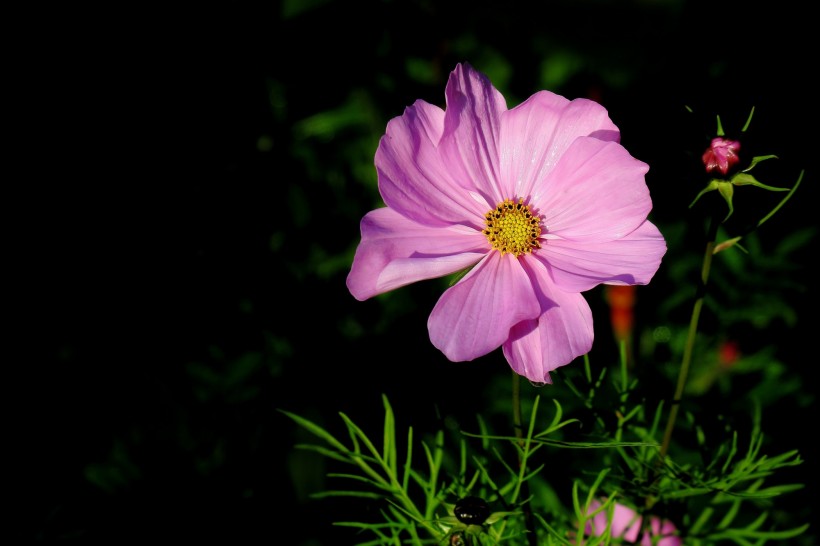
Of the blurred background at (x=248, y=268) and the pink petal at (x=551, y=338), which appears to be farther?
the blurred background at (x=248, y=268)

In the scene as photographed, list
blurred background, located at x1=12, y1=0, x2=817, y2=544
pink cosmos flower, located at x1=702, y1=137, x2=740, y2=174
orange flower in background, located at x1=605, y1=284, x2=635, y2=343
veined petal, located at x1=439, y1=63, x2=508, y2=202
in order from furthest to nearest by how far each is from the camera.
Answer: orange flower in background, located at x1=605, y1=284, x2=635, y2=343 < blurred background, located at x1=12, y1=0, x2=817, y2=544 < veined petal, located at x1=439, y1=63, x2=508, y2=202 < pink cosmos flower, located at x1=702, y1=137, x2=740, y2=174

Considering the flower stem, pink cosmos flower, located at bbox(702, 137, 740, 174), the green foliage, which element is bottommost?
the green foliage

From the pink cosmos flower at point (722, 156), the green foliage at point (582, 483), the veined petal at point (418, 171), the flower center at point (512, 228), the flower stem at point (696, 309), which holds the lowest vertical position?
the green foliage at point (582, 483)

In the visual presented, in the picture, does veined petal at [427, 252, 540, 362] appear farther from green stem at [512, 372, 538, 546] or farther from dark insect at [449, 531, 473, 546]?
dark insect at [449, 531, 473, 546]

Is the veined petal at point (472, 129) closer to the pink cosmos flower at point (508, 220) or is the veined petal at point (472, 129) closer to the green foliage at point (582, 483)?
the pink cosmos flower at point (508, 220)

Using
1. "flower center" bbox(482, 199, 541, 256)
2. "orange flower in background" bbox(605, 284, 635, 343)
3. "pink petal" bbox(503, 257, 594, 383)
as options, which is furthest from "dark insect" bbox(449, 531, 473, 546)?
"orange flower in background" bbox(605, 284, 635, 343)

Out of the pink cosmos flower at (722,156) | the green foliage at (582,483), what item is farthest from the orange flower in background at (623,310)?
the pink cosmos flower at (722,156)

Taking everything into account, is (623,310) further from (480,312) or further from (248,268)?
(480,312)

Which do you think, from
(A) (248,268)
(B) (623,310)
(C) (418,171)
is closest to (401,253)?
(C) (418,171)

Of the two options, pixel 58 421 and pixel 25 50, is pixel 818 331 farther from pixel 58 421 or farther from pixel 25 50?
pixel 25 50

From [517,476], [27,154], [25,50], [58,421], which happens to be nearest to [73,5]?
[25,50]
